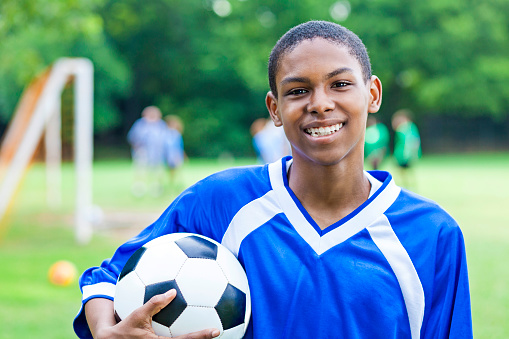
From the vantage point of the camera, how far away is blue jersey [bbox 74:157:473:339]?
1.83m

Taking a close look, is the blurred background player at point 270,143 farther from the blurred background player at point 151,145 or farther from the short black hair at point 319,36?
the short black hair at point 319,36

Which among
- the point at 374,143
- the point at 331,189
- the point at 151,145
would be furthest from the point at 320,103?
the point at 151,145

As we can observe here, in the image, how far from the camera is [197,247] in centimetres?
189

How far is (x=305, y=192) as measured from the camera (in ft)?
6.80

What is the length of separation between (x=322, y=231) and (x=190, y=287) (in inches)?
17.4

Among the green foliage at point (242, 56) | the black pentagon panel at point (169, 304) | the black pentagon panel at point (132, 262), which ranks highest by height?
the green foliage at point (242, 56)

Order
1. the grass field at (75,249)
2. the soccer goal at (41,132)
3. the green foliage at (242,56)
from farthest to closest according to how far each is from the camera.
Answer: the green foliage at (242,56) < the soccer goal at (41,132) < the grass field at (75,249)

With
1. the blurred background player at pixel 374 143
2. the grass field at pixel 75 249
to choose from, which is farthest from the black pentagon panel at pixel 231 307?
the blurred background player at pixel 374 143

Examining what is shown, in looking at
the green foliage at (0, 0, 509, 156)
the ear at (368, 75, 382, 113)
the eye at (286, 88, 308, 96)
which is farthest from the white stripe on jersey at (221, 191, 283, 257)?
the green foliage at (0, 0, 509, 156)

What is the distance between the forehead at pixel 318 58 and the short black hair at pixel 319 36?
2 centimetres

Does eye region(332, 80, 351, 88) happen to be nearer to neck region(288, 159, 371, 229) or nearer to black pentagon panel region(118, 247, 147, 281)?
neck region(288, 159, 371, 229)

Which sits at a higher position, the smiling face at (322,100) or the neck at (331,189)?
the smiling face at (322,100)

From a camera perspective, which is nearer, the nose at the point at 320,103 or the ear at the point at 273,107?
the nose at the point at 320,103

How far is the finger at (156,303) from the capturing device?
1.72 meters
